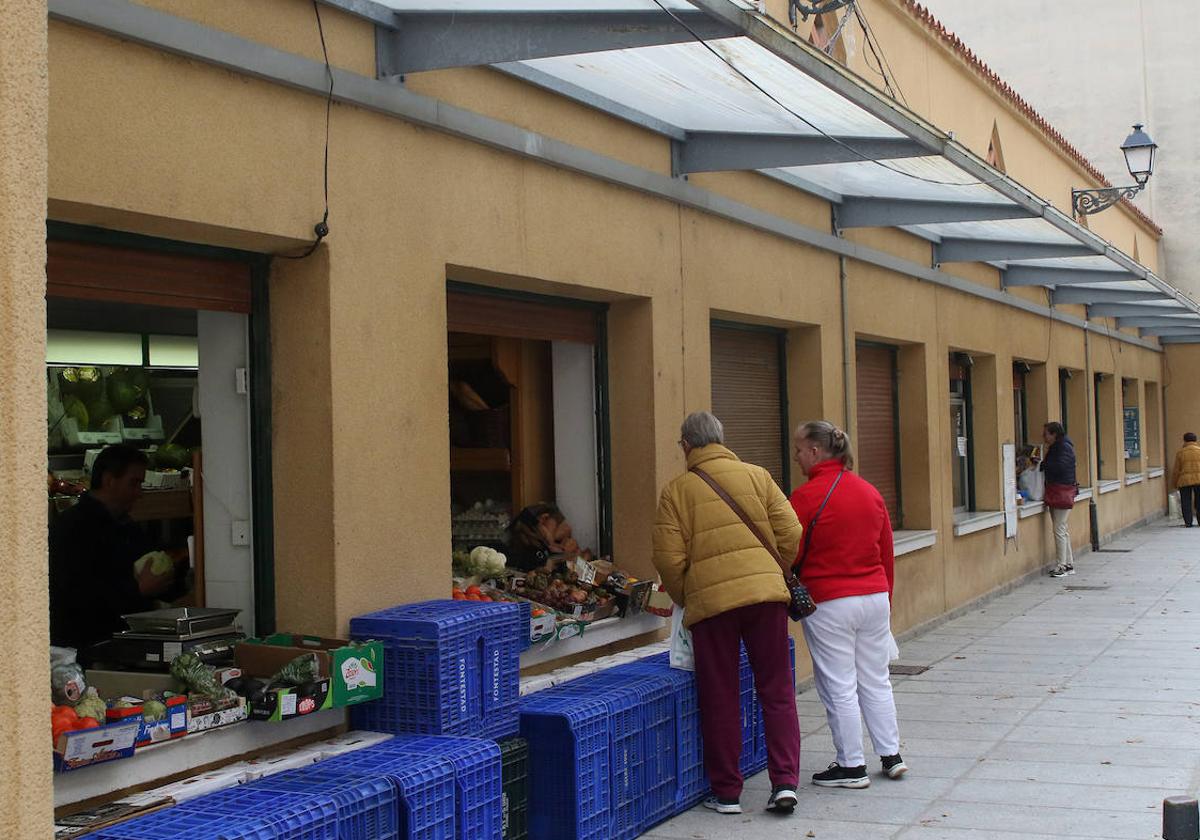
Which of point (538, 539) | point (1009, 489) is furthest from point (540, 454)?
point (1009, 489)

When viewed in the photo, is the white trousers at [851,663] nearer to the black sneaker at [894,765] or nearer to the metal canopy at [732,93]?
the black sneaker at [894,765]

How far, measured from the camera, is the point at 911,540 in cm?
1202

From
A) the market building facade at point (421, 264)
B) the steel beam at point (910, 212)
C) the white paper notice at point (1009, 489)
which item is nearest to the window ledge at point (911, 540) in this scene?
the market building facade at point (421, 264)

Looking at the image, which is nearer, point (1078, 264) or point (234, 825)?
point (234, 825)

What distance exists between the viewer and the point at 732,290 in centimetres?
884

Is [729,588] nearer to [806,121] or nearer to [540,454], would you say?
[540,454]

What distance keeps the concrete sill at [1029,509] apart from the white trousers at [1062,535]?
0.18 meters

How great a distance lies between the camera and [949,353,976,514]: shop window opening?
15.4 metres

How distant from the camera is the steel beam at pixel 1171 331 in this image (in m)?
24.6

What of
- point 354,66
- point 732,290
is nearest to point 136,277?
point 354,66

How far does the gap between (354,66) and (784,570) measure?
3.07m

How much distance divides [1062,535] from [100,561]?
14.2 m

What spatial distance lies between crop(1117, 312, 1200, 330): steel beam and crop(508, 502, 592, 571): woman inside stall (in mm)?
16943

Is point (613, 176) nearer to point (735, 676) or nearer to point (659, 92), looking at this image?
point (659, 92)
